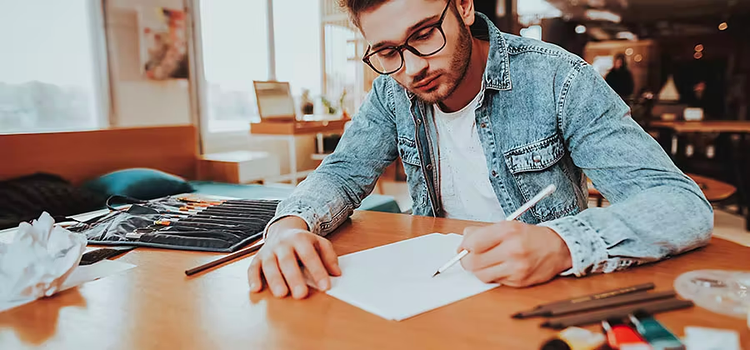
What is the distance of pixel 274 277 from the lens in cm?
70

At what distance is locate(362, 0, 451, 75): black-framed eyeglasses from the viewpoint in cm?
102

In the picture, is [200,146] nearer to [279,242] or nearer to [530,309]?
[279,242]

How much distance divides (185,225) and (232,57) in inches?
165

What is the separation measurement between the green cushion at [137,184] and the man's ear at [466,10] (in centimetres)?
221

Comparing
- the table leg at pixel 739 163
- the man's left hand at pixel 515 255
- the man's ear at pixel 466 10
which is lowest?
the table leg at pixel 739 163

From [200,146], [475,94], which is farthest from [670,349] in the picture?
[200,146]

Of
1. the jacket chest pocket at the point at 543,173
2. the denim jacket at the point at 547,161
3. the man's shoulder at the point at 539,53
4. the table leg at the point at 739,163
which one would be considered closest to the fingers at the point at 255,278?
the denim jacket at the point at 547,161

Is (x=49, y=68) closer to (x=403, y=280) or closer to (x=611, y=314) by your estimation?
(x=403, y=280)

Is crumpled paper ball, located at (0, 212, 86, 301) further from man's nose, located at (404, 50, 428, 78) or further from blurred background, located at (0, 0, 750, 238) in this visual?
blurred background, located at (0, 0, 750, 238)

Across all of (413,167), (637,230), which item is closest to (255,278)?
(637,230)

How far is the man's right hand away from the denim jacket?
17 cm

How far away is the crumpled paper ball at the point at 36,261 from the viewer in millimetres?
690

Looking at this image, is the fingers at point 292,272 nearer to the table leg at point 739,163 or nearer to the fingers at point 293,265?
the fingers at point 293,265

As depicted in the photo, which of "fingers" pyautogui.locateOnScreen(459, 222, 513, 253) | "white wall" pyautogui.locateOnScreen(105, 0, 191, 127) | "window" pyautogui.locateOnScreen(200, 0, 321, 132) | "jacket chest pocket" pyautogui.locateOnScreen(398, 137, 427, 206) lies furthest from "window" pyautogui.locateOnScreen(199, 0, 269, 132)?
"fingers" pyautogui.locateOnScreen(459, 222, 513, 253)
